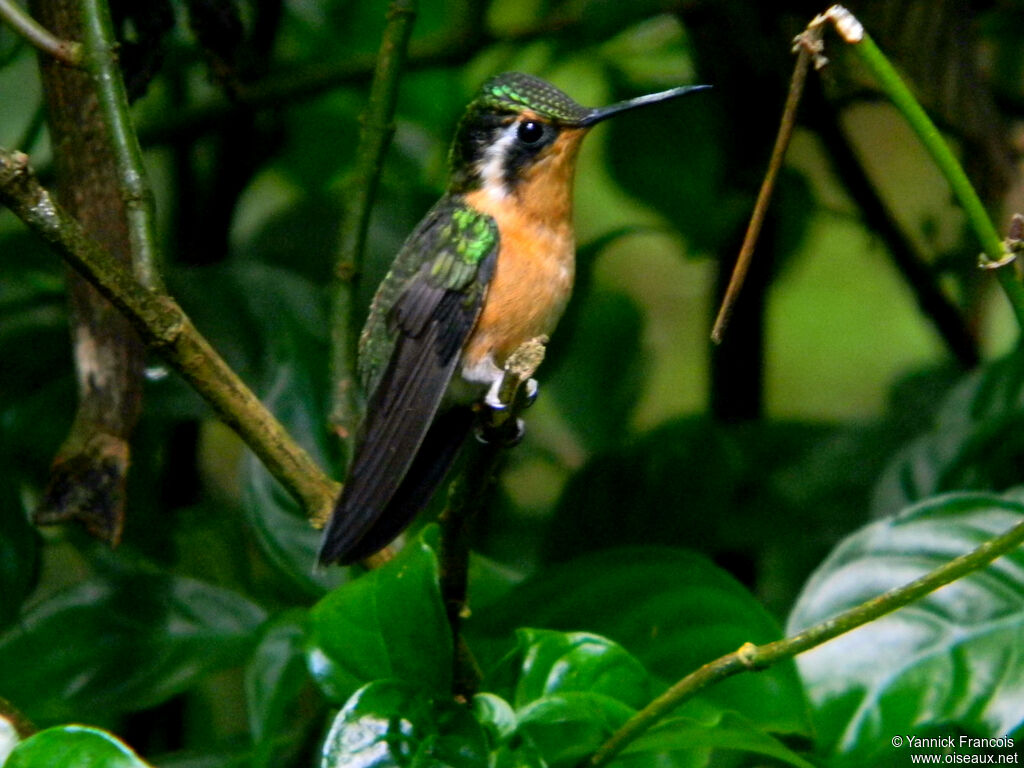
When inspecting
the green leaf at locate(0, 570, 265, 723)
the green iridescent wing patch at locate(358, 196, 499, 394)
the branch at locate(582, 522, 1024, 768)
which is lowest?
the green leaf at locate(0, 570, 265, 723)

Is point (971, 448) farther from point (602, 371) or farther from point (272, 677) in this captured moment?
point (272, 677)

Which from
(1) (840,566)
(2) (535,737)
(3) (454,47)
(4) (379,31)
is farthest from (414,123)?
(2) (535,737)

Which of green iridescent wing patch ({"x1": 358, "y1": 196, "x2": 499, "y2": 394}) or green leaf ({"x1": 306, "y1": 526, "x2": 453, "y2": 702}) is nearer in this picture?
green leaf ({"x1": 306, "y1": 526, "x2": 453, "y2": 702})

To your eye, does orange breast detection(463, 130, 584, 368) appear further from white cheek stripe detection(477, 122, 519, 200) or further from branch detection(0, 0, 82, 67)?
branch detection(0, 0, 82, 67)

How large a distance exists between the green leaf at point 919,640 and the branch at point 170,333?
0.71m

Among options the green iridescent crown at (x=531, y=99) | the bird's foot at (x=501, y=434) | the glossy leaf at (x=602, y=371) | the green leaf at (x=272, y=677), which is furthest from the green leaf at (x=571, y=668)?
the glossy leaf at (x=602, y=371)

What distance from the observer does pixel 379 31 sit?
2.73 meters

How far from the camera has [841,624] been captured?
106cm

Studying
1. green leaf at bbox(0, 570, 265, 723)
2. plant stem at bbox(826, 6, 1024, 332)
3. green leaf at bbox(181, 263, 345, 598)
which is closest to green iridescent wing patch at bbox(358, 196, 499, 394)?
green leaf at bbox(181, 263, 345, 598)

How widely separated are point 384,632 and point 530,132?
0.95 m

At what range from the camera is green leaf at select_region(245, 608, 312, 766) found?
163 centimetres

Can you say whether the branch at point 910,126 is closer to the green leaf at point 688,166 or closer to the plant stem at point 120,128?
the plant stem at point 120,128

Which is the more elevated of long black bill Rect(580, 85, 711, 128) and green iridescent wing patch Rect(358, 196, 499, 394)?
long black bill Rect(580, 85, 711, 128)

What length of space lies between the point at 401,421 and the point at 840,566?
2.19ft
